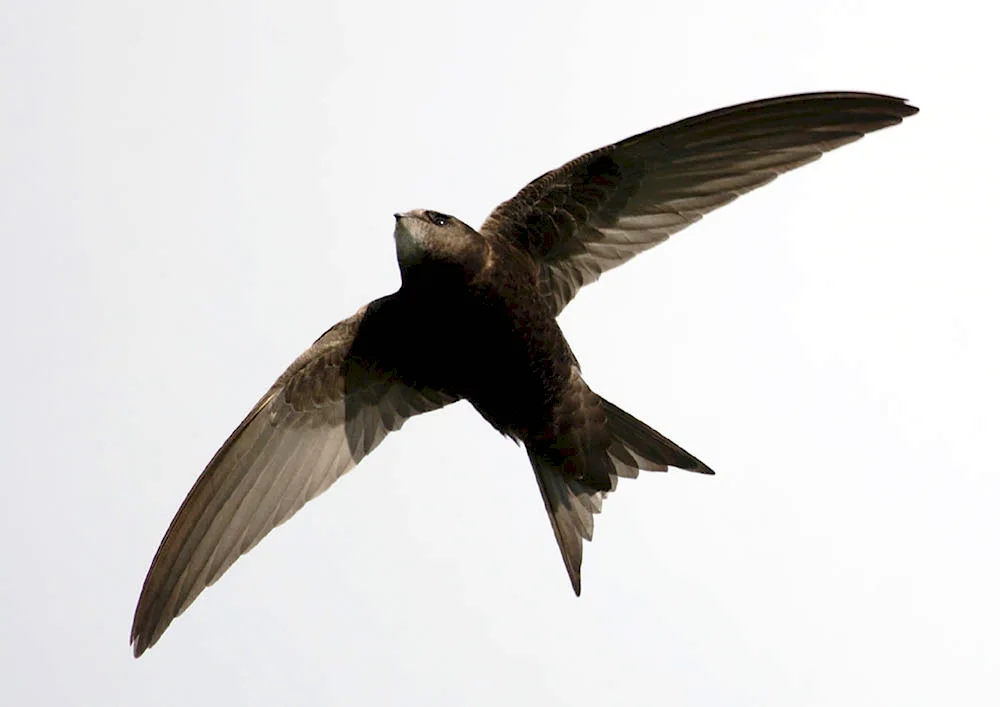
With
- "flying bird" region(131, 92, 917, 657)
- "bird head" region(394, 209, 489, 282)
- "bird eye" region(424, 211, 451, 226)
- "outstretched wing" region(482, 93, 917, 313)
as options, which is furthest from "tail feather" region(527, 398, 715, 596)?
"bird eye" region(424, 211, 451, 226)

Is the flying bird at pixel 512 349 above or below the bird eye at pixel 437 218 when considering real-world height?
below

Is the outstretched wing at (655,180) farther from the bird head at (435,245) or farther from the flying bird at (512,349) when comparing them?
the bird head at (435,245)

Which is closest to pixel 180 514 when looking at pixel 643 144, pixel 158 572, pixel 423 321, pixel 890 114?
pixel 158 572

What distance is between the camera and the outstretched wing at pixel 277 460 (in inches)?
177

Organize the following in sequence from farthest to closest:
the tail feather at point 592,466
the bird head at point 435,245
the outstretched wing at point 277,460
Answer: the outstretched wing at point 277,460, the tail feather at point 592,466, the bird head at point 435,245

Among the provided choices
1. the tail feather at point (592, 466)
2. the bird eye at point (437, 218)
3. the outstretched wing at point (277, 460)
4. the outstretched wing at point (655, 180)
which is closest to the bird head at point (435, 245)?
A: the bird eye at point (437, 218)

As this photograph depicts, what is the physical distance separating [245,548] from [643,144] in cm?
169

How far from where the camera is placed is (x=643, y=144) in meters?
4.39

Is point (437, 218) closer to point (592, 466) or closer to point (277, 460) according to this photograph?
point (592, 466)

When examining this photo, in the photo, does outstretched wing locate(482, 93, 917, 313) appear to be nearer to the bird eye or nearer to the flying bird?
the flying bird

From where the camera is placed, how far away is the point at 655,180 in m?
4.48

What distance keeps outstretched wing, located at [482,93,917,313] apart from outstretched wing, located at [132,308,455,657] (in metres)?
0.56

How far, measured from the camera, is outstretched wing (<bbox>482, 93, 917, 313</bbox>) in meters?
4.30

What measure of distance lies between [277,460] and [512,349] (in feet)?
2.90
